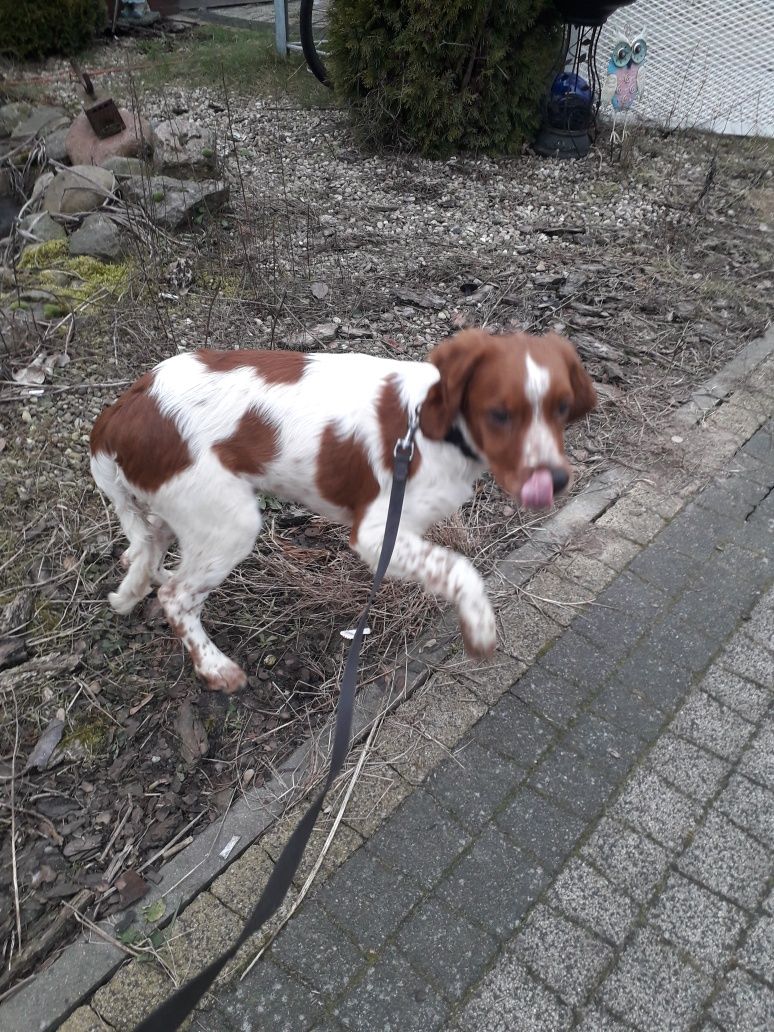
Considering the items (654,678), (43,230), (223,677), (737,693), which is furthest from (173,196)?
(737,693)

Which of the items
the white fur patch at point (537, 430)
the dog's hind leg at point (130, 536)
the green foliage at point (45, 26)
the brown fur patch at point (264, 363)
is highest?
the green foliage at point (45, 26)

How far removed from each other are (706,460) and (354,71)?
5032mm

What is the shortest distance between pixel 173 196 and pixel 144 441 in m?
3.65

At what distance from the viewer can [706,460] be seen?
3.84 m

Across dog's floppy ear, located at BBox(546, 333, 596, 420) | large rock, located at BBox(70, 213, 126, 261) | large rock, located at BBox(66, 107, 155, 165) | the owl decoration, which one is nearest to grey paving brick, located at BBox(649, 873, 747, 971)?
dog's floppy ear, located at BBox(546, 333, 596, 420)

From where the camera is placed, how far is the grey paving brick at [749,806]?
2.35m

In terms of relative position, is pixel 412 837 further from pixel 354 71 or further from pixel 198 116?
pixel 198 116

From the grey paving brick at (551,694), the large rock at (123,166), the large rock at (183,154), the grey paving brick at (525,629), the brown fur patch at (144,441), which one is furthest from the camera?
the large rock at (183,154)

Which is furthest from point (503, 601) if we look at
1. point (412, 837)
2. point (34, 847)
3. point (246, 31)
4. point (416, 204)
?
point (246, 31)

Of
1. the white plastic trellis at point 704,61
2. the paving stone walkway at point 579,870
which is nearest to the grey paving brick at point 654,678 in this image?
the paving stone walkway at point 579,870

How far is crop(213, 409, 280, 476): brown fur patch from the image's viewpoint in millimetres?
2393

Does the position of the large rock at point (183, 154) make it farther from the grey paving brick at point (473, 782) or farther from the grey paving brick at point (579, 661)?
the grey paving brick at point (473, 782)

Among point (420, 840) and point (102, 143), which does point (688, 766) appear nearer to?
point (420, 840)

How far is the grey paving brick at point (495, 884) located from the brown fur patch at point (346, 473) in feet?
3.48
